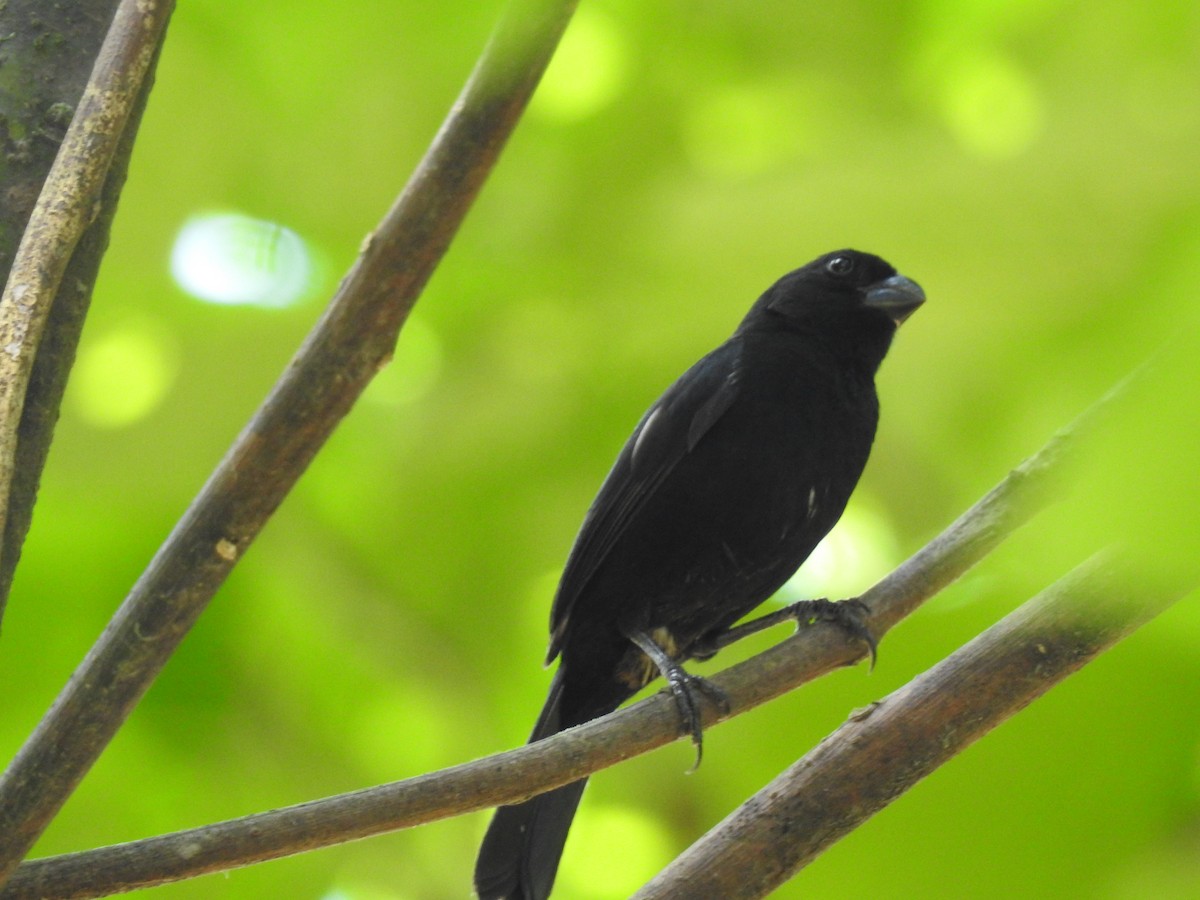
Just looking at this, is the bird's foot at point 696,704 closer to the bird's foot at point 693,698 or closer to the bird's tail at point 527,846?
the bird's foot at point 693,698

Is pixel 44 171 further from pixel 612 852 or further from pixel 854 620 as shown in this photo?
pixel 612 852

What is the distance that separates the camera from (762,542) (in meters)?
3.20

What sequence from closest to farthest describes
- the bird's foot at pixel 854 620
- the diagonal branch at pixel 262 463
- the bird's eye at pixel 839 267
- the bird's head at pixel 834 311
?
the diagonal branch at pixel 262 463, the bird's foot at pixel 854 620, the bird's eye at pixel 839 267, the bird's head at pixel 834 311

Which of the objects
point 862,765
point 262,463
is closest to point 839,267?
point 862,765

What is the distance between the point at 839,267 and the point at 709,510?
0.86 metres

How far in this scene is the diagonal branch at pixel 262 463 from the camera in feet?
4.04

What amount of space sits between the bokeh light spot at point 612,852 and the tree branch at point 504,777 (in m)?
0.33

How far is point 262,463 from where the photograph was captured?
4.57ft

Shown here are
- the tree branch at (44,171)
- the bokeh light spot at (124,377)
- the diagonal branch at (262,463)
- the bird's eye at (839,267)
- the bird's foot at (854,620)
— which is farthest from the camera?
the bird's eye at (839,267)

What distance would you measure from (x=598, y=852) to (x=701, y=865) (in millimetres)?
1013

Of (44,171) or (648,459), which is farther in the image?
(648,459)

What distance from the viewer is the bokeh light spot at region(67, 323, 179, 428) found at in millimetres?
1841

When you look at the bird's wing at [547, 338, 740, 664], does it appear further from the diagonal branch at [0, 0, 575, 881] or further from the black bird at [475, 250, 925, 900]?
the diagonal branch at [0, 0, 575, 881]

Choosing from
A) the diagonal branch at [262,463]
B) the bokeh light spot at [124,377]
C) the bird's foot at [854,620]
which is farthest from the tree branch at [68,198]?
the bird's foot at [854,620]
